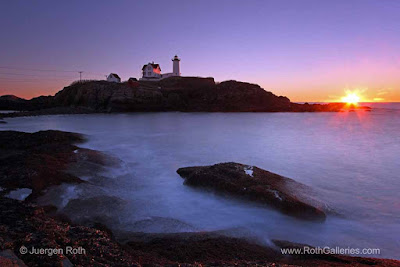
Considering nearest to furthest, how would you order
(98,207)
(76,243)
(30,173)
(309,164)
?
1. (76,243)
2. (98,207)
3. (30,173)
4. (309,164)

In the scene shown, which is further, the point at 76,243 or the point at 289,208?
the point at 289,208

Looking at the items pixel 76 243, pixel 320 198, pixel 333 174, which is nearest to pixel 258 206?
pixel 320 198

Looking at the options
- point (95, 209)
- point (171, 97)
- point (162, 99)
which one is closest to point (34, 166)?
point (95, 209)

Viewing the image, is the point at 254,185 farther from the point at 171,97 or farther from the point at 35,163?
the point at 171,97

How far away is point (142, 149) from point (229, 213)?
9768 millimetres

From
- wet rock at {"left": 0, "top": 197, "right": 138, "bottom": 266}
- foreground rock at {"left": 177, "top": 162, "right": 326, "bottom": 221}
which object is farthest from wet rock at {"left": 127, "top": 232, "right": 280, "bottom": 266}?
foreground rock at {"left": 177, "top": 162, "right": 326, "bottom": 221}

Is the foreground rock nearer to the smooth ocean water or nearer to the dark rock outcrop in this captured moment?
the smooth ocean water

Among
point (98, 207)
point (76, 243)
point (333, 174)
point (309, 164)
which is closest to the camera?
point (76, 243)

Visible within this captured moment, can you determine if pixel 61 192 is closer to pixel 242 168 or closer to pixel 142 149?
pixel 242 168

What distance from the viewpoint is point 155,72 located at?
68375 millimetres

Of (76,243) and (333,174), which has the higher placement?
(76,243)

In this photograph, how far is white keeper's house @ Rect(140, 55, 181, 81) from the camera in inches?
2672

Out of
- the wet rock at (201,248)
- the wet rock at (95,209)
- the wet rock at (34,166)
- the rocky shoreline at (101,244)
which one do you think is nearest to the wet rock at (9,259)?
the rocky shoreline at (101,244)

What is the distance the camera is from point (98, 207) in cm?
547
